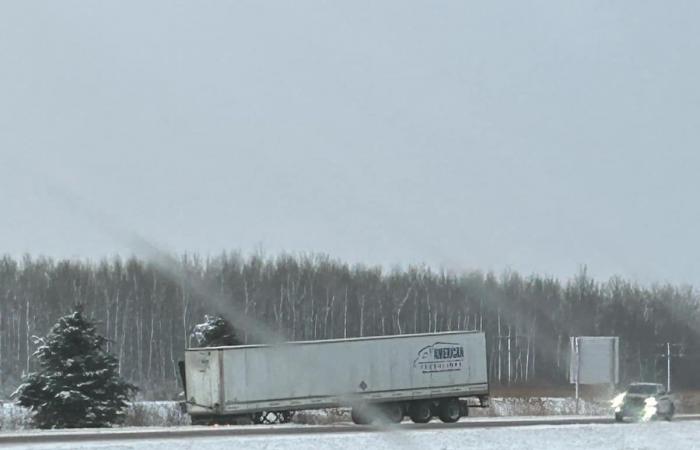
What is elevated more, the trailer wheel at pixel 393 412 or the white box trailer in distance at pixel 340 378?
the white box trailer in distance at pixel 340 378

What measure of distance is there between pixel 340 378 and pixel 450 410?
4554mm

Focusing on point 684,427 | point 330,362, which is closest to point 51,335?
point 330,362

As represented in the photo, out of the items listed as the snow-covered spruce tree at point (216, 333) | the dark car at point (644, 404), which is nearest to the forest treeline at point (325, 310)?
the snow-covered spruce tree at point (216, 333)

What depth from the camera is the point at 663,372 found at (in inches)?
3920

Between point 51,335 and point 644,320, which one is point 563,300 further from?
point 51,335

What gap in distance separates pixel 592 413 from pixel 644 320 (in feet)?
213

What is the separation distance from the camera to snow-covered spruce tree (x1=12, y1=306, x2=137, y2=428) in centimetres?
4228

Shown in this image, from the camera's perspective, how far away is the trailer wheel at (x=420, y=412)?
45.2 meters

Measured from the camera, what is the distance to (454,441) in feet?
98.5

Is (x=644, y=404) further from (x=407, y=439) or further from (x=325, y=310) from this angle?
(x=325, y=310)

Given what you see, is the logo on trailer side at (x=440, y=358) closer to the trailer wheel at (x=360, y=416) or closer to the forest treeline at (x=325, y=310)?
the trailer wheel at (x=360, y=416)

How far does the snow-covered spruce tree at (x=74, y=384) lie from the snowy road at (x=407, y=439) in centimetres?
814

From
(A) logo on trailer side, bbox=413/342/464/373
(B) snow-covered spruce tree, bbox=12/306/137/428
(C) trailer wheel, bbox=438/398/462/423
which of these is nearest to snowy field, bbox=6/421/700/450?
(B) snow-covered spruce tree, bbox=12/306/137/428

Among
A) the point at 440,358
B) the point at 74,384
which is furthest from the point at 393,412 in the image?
the point at 74,384
